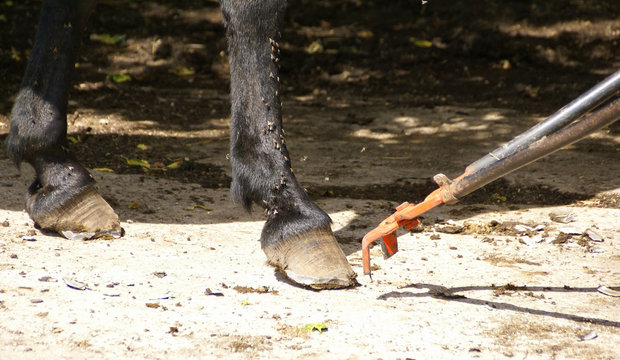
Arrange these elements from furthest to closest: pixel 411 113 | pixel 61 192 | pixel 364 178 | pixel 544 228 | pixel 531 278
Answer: pixel 411 113 < pixel 364 178 < pixel 544 228 < pixel 61 192 < pixel 531 278

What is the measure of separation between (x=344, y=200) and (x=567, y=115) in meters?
1.65

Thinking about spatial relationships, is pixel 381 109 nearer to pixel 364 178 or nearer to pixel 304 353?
pixel 364 178

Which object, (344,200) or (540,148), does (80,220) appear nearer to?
(344,200)

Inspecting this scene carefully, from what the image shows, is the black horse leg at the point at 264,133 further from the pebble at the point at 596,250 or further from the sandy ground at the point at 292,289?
the pebble at the point at 596,250

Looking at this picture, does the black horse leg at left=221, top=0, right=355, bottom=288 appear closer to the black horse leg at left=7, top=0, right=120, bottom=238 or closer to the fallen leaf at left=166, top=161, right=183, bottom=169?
the black horse leg at left=7, top=0, right=120, bottom=238

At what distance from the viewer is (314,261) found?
99.7 inches

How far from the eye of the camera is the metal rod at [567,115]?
2.10 meters

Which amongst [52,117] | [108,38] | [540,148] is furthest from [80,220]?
[108,38]

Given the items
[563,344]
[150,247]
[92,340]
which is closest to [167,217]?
[150,247]

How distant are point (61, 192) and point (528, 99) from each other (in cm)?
393

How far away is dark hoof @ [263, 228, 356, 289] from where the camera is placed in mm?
2518

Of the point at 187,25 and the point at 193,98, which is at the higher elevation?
the point at 187,25

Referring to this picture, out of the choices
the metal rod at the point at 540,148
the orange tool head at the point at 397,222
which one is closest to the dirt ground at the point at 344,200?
the orange tool head at the point at 397,222

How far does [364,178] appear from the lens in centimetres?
411
